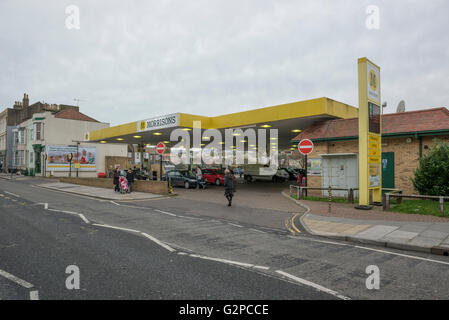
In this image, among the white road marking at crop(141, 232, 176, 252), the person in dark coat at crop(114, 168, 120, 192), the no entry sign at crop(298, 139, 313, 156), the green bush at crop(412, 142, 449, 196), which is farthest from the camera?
the person in dark coat at crop(114, 168, 120, 192)

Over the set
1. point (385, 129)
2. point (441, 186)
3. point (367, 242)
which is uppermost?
point (385, 129)

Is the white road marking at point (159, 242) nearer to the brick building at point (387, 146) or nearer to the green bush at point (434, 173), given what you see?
the green bush at point (434, 173)

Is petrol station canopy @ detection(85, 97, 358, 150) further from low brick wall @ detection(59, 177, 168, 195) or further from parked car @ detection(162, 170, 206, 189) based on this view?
low brick wall @ detection(59, 177, 168, 195)

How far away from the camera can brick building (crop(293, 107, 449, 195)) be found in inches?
557

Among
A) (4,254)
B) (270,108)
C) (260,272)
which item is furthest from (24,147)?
(260,272)

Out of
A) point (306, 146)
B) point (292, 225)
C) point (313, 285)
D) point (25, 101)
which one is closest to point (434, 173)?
point (306, 146)

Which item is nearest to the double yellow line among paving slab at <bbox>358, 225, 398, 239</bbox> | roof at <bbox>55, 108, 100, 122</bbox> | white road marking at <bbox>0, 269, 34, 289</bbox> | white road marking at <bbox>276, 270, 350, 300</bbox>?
paving slab at <bbox>358, 225, 398, 239</bbox>

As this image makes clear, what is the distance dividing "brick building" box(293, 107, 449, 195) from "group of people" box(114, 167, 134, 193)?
11.7m

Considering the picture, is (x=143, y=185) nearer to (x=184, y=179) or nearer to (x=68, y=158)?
(x=184, y=179)

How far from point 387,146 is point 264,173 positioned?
765 inches

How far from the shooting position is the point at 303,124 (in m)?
20.1
